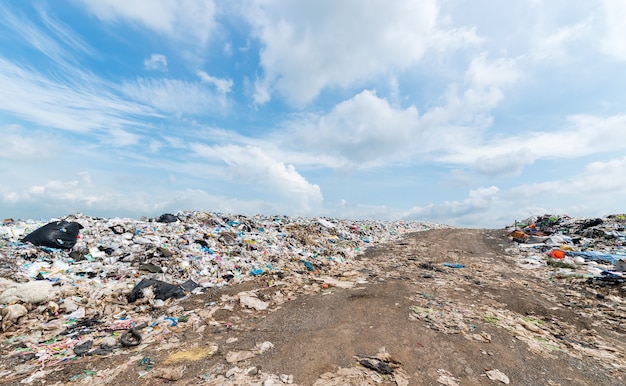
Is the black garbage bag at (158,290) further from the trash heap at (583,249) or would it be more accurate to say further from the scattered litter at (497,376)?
the trash heap at (583,249)

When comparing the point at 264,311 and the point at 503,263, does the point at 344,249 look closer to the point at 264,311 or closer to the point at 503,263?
the point at 503,263

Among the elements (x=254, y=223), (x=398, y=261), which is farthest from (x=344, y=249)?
(x=254, y=223)

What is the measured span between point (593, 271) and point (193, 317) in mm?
10769

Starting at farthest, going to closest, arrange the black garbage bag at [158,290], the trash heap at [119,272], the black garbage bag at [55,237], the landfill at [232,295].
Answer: the black garbage bag at [55,237] → the black garbage bag at [158,290] → the trash heap at [119,272] → the landfill at [232,295]

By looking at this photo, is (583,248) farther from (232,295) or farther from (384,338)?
(232,295)

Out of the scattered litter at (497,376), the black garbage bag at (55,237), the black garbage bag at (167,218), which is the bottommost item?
the scattered litter at (497,376)

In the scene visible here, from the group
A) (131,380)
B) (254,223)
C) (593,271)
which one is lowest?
(131,380)

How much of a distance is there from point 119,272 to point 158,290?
5.18 ft

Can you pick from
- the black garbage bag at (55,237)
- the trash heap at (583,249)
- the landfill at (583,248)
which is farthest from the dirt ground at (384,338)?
the black garbage bag at (55,237)

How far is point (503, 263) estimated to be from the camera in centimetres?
1001

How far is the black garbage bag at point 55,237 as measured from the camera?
7387mm

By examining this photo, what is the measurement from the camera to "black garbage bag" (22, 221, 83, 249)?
7387 mm

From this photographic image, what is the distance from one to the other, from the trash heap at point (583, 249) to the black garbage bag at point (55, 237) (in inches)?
537

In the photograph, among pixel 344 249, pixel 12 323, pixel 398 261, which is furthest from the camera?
pixel 344 249
